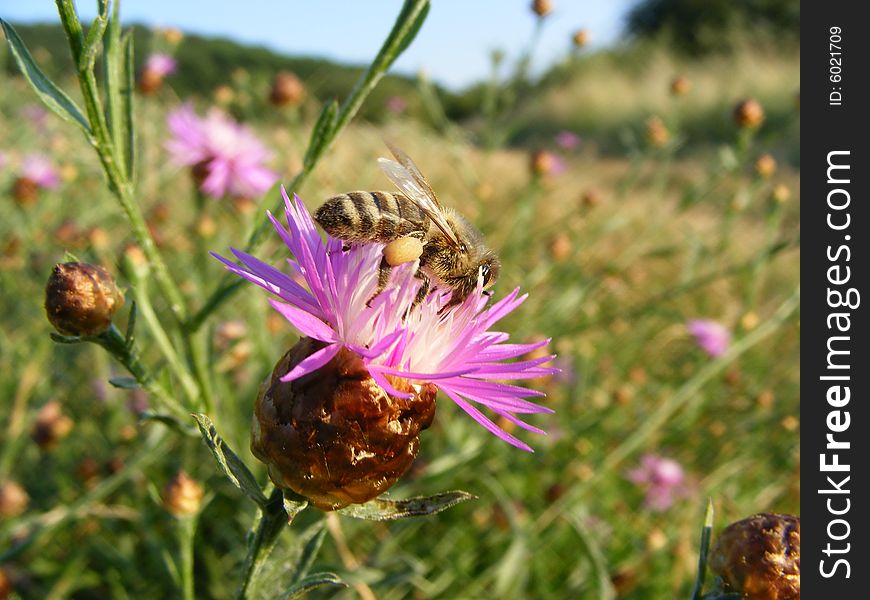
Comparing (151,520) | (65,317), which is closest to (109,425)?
(151,520)

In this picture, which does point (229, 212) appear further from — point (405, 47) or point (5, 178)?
point (405, 47)

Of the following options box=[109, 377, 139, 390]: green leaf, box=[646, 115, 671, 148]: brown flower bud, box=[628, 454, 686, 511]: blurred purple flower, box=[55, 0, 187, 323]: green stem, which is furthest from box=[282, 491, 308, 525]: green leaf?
box=[646, 115, 671, 148]: brown flower bud

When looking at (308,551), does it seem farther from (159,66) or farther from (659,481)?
(159,66)

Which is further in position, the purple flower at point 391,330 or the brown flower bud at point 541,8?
the brown flower bud at point 541,8

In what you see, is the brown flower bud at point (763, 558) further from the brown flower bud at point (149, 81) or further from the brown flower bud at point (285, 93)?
the brown flower bud at point (149, 81)

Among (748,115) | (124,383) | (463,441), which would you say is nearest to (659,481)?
(463,441)

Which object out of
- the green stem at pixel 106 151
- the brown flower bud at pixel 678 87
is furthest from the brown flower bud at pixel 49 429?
the brown flower bud at pixel 678 87

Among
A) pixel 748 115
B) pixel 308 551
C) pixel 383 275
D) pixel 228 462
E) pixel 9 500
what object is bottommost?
pixel 9 500
